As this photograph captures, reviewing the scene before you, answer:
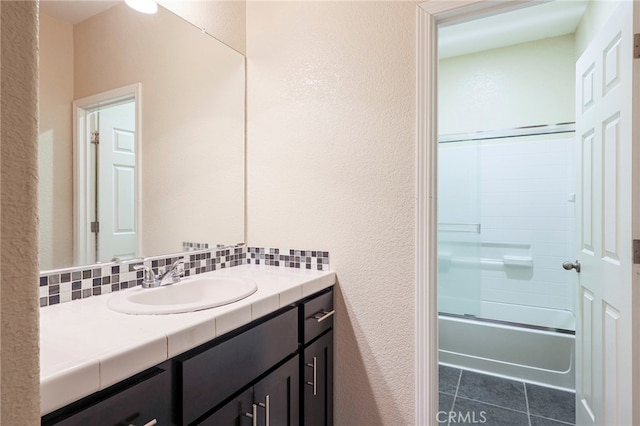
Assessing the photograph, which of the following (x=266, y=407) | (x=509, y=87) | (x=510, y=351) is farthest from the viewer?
(x=509, y=87)

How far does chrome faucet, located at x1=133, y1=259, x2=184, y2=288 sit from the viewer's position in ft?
4.10

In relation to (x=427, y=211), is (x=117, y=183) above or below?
above

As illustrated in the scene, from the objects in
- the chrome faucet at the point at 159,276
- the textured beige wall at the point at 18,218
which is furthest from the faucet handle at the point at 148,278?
the textured beige wall at the point at 18,218

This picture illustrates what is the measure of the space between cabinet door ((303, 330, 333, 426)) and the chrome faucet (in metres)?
0.60

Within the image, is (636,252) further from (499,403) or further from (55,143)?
(55,143)

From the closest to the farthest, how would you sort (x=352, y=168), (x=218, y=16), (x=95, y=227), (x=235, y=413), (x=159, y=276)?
(x=235, y=413)
(x=95, y=227)
(x=159, y=276)
(x=352, y=168)
(x=218, y=16)

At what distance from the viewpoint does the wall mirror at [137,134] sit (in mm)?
1076

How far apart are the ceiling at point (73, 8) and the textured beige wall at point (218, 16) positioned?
0.86 ft

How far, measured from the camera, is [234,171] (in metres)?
1.74

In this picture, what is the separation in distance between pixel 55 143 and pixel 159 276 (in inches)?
22.5

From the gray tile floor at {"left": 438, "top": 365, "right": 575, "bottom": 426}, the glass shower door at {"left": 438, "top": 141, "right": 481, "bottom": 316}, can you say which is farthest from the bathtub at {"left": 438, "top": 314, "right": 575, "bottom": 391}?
the glass shower door at {"left": 438, "top": 141, "right": 481, "bottom": 316}

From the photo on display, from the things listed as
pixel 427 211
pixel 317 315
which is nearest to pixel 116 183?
pixel 317 315

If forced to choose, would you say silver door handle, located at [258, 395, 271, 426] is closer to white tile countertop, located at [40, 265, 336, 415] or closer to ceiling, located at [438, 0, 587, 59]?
white tile countertop, located at [40, 265, 336, 415]

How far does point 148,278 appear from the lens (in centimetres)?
125
